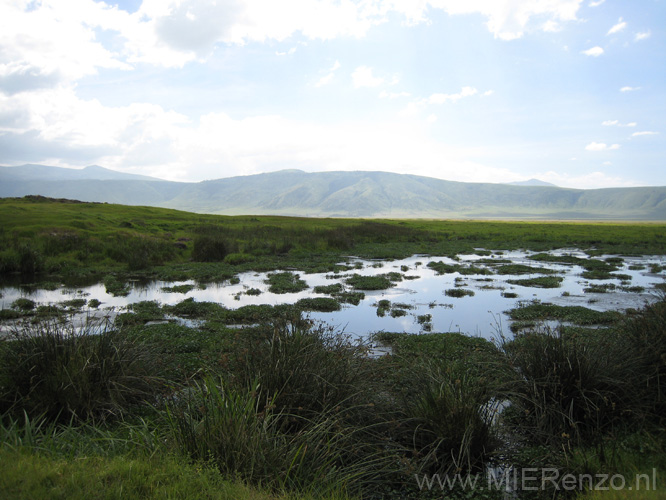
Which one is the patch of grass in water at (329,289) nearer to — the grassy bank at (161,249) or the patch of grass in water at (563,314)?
the grassy bank at (161,249)

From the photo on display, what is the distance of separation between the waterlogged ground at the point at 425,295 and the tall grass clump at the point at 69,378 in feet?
14.9

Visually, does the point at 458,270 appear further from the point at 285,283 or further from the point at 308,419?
the point at 308,419

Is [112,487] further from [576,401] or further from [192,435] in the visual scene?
[576,401]

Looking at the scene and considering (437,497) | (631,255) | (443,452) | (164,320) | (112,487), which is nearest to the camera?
(112,487)

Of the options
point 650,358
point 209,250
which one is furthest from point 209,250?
point 650,358

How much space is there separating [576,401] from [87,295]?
607 inches

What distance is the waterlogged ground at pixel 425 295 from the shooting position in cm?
1179

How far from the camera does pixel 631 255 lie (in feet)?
101

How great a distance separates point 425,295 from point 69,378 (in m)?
12.8

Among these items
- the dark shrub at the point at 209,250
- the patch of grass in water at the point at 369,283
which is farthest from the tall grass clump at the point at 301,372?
the dark shrub at the point at 209,250

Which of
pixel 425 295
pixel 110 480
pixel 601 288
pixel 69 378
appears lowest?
pixel 425 295

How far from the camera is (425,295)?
15.8 metres

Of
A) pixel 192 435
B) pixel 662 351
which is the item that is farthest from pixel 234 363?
pixel 662 351

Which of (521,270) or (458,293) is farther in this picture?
(521,270)
